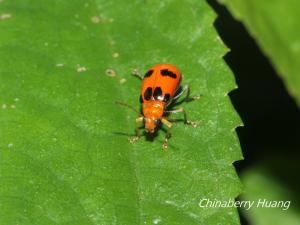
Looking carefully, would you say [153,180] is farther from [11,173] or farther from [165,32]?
[165,32]

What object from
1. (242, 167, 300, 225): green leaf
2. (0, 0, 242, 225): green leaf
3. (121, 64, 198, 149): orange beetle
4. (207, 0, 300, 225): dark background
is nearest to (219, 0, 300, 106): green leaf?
(0, 0, 242, 225): green leaf

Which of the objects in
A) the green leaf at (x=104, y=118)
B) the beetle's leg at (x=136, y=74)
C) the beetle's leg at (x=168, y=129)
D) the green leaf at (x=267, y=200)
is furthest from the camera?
the green leaf at (x=267, y=200)

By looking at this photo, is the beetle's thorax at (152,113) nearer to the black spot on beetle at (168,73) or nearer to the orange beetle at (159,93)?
the orange beetle at (159,93)

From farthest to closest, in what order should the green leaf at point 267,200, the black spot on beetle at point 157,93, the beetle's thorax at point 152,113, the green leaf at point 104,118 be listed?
the green leaf at point 267,200
the black spot on beetle at point 157,93
the beetle's thorax at point 152,113
the green leaf at point 104,118

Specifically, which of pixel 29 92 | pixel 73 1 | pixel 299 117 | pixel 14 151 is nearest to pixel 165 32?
pixel 73 1

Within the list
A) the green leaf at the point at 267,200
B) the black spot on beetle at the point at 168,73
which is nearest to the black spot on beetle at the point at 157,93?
the black spot on beetle at the point at 168,73

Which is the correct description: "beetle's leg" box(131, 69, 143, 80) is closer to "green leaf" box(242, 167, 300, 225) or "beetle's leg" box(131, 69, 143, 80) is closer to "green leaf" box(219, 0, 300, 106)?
"green leaf" box(219, 0, 300, 106)
